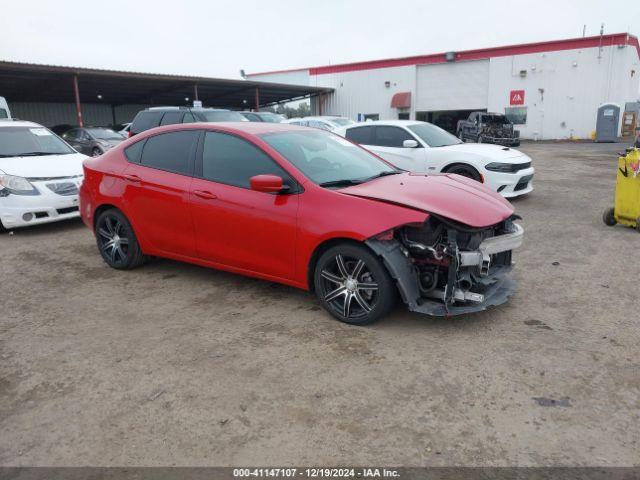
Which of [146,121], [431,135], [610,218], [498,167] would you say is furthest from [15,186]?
[610,218]

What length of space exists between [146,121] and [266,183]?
9.26m

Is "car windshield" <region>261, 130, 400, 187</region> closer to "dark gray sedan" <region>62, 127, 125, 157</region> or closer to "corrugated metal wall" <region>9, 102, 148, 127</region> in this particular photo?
"dark gray sedan" <region>62, 127, 125, 157</region>

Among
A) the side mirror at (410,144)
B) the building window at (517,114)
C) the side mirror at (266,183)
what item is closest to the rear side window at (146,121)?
the side mirror at (410,144)

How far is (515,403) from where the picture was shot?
2.94m

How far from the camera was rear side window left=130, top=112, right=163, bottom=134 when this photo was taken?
11.9 meters

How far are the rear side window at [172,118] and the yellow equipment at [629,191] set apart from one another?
902cm

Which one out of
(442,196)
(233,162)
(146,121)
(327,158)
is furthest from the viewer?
(146,121)

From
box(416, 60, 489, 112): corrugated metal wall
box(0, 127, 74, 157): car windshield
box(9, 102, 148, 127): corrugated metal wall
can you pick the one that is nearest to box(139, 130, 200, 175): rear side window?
box(0, 127, 74, 157): car windshield

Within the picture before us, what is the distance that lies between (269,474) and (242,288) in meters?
2.65

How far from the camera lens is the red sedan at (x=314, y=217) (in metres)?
3.81

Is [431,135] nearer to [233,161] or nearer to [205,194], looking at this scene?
[233,161]

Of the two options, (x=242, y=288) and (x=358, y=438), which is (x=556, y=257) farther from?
(x=358, y=438)

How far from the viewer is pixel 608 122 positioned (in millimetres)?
27250

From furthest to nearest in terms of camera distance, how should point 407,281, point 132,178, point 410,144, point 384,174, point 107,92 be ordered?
1. point 107,92
2. point 410,144
3. point 132,178
4. point 384,174
5. point 407,281
